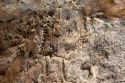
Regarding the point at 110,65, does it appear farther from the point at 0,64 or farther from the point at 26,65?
the point at 0,64

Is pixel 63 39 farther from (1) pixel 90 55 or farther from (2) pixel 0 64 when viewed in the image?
(2) pixel 0 64

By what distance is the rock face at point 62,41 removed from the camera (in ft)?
3.59

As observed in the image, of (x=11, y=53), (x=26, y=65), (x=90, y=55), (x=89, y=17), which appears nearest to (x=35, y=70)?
(x=26, y=65)

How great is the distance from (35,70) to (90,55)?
28 cm

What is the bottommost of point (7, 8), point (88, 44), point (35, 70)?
point (35, 70)

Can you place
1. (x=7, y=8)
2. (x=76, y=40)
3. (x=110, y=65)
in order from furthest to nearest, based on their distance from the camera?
(x=7, y=8)
(x=76, y=40)
(x=110, y=65)

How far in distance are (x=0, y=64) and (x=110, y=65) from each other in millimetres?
545

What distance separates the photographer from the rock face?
109cm

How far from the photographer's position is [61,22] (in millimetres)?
1256

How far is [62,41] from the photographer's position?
3.92 feet

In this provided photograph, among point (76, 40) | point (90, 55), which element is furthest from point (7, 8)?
point (90, 55)

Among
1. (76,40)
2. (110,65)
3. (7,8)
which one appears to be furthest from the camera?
(7,8)

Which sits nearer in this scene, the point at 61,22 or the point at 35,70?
the point at 35,70

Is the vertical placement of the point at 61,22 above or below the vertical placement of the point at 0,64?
above
